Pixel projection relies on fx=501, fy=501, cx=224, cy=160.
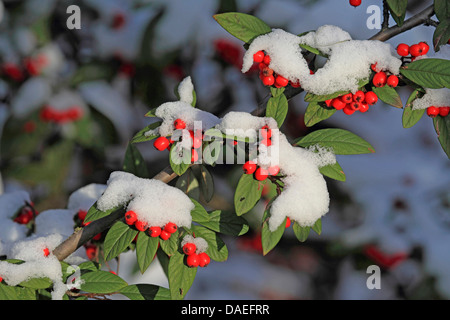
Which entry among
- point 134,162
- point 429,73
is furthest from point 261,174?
point 134,162

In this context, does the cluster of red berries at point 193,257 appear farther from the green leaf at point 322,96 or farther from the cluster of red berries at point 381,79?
the cluster of red berries at point 381,79

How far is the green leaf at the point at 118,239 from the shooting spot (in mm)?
875

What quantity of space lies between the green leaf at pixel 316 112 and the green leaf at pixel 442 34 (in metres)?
0.21

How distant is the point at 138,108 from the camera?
2.50 m

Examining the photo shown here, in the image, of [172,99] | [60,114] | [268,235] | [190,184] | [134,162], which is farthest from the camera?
[172,99]

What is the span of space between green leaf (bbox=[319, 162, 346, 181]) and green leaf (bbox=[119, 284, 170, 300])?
1.29ft

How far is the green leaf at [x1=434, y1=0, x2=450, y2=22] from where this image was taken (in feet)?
3.05

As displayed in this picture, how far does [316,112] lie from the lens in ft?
3.10

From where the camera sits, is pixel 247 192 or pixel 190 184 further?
pixel 190 184

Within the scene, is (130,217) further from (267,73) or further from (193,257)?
(267,73)

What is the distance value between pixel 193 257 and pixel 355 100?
405 millimetres

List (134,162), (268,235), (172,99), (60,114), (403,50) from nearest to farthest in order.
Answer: (268,235), (403,50), (134,162), (60,114), (172,99)
